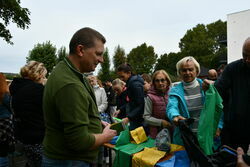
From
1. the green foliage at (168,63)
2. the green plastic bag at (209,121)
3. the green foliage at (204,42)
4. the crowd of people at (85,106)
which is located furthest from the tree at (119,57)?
the green plastic bag at (209,121)

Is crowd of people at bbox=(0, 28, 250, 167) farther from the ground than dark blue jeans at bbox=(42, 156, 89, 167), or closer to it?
farther from the ground

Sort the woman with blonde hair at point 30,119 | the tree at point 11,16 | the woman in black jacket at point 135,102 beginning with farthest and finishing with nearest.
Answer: the tree at point 11,16, the woman in black jacket at point 135,102, the woman with blonde hair at point 30,119

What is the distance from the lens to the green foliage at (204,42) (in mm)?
37188

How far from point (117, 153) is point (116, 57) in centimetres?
5107

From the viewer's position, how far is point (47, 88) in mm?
1387

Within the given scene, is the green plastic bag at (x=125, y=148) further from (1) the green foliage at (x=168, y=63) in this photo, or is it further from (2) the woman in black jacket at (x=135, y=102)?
(1) the green foliage at (x=168, y=63)

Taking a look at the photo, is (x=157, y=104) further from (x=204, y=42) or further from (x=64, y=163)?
(x=204, y=42)

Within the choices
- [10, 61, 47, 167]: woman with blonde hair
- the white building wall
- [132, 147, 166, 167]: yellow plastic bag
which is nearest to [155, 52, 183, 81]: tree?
the white building wall

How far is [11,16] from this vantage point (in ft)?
42.3

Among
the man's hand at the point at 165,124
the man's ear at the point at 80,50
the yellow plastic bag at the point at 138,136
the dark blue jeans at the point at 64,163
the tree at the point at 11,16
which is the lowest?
Answer: the yellow plastic bag at the point at 138,136

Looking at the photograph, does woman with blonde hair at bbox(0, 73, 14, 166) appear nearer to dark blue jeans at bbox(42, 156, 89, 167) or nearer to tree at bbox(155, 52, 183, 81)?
dark blue jeans at bbox(42, 156, 89, 167)

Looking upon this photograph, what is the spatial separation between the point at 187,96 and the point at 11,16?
44.1ft

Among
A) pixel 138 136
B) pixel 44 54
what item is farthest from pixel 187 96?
pixel 44 54

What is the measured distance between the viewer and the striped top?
2479mm
